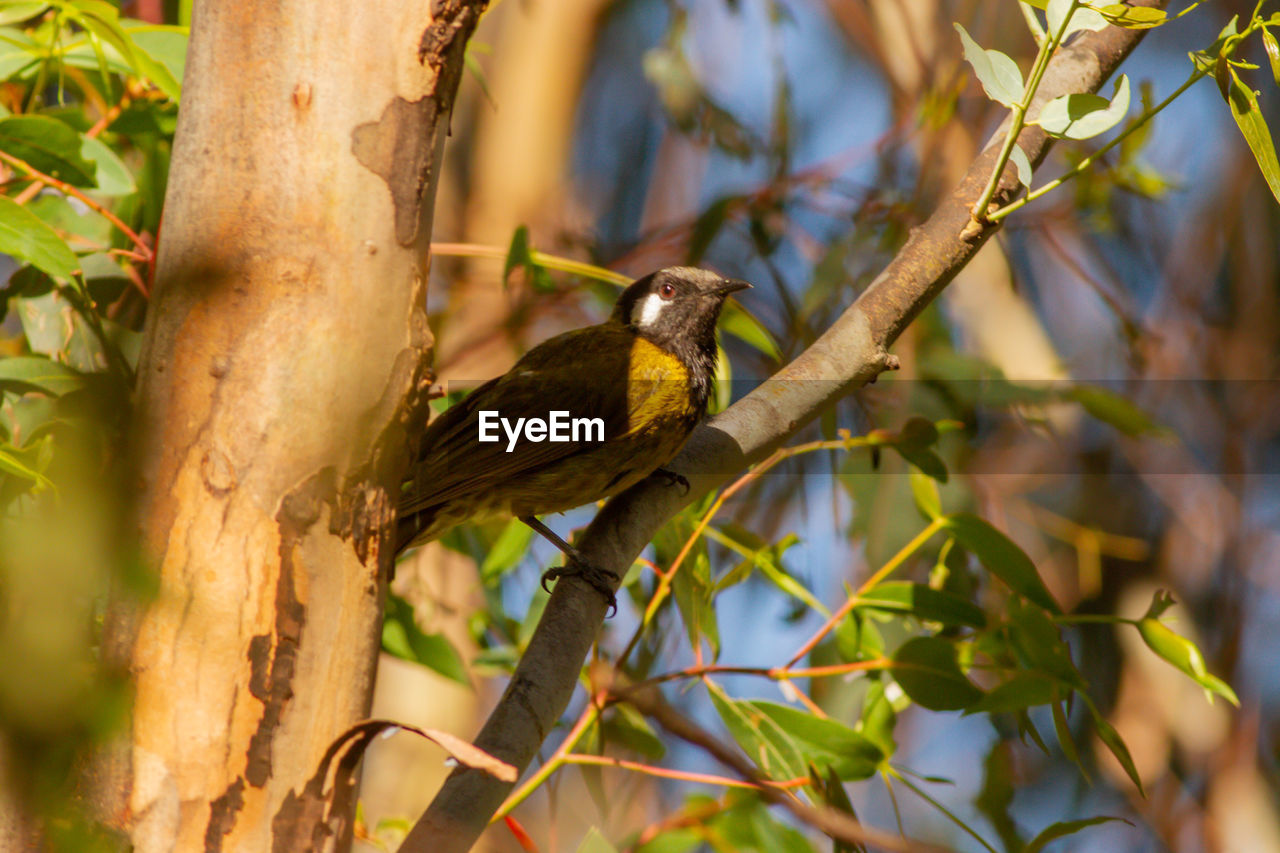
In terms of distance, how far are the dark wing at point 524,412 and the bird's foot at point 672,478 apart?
0.22 m

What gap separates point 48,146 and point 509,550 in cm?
121

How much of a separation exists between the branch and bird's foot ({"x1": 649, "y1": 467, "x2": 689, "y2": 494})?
1cm

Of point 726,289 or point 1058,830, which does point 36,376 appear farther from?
point 1058,830

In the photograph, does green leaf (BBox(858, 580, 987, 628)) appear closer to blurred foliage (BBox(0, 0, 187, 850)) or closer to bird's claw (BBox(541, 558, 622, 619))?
bird's claw (BBox(541, 558, 622, 619))

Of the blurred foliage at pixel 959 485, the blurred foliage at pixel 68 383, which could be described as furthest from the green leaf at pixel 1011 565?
the blurred foliage at pixel 68 383

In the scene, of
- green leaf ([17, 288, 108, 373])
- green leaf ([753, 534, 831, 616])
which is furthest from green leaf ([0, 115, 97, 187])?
green leaf ([753, 534, 831, 616])

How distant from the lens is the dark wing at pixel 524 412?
7.06 feet

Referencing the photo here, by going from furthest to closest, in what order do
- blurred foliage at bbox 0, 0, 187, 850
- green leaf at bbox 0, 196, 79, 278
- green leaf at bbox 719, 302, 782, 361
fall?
green leaf at bbox 719, 302, 782, 361, green leaf at bbox 0, 196, 79, 278, blurred foliage at bbox 0, 0, 187, 850

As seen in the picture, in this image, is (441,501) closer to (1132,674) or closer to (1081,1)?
(1081,1)

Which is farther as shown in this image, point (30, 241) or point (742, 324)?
point (742, 324)

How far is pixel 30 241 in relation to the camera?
154 centimetres

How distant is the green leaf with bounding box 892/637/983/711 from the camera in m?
1.89

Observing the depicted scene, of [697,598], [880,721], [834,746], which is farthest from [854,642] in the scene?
[697,598]

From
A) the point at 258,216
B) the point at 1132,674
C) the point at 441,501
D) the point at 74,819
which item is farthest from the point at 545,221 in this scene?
the point at 74,819
